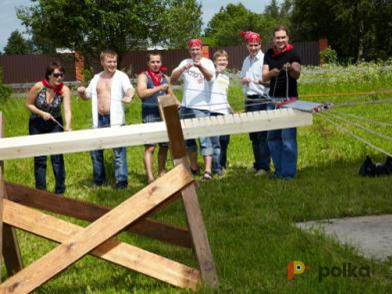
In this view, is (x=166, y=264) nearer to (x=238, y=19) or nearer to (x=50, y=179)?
(x=50, y=179)

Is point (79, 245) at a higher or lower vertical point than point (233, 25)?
lower

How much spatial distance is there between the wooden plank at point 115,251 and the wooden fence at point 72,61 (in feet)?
99.9

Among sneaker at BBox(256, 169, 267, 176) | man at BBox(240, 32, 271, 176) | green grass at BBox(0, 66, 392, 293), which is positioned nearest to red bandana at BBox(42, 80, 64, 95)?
green grass at BBox(0, 66, 392, 293)

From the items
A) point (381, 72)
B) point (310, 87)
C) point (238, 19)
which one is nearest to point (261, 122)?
point (310, 87)

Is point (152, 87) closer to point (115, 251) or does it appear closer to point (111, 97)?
point (111, 97)

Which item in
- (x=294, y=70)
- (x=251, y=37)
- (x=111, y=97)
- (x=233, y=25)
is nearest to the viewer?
(x=294, y=70)

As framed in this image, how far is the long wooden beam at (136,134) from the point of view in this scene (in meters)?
3.31

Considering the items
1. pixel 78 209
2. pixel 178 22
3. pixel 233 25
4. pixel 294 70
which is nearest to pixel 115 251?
pixel 78 209

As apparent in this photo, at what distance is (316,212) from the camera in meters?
5.17

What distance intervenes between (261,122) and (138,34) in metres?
33.0

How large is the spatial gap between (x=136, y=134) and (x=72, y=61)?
111 ft

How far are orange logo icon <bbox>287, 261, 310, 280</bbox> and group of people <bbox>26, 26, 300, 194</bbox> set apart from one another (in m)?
2.75

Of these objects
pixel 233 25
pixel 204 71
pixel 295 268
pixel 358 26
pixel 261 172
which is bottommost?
pixel 261 172

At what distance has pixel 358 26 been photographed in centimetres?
4450
